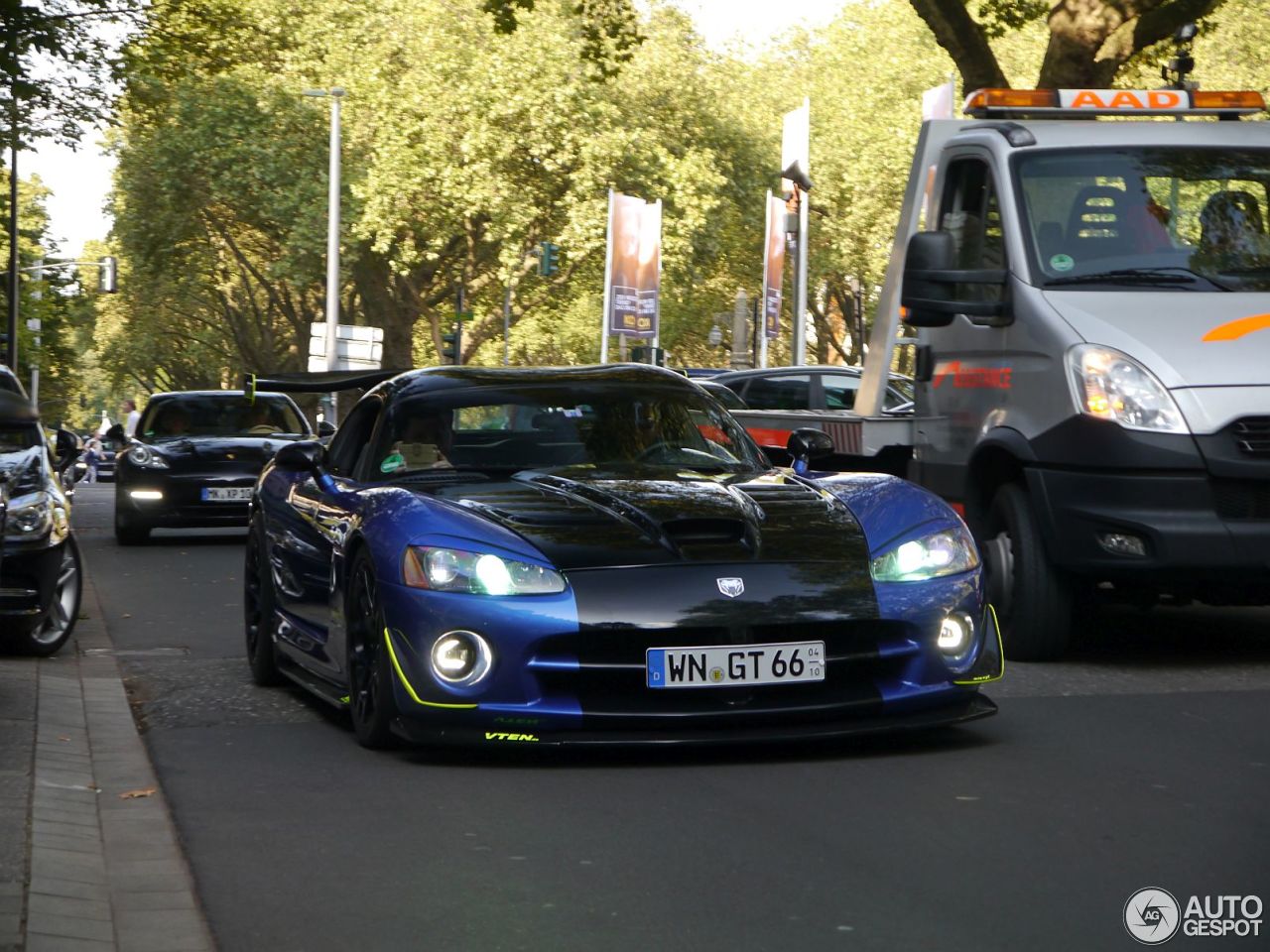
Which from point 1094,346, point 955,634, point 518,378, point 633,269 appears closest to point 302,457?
point 518,378

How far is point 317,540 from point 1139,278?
3.94 metres

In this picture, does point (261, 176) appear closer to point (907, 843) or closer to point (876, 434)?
point (876, 434)

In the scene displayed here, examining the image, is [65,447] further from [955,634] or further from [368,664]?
[955,634]

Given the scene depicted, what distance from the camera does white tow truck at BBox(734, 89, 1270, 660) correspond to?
30.2ft

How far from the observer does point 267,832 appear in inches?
240

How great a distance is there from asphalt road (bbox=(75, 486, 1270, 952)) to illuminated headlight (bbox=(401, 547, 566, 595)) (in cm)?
60

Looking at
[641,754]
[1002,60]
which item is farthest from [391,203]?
[641,754]

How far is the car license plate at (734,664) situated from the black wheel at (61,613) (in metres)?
4.98

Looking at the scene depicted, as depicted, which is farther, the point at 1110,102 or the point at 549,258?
the point at 549,258

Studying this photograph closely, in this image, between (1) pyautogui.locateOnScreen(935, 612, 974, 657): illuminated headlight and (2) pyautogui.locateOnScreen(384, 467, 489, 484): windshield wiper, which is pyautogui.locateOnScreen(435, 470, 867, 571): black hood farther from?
(1) pyautogui.locateOnScreen(935, 612, 974, 657): illuminated headlight

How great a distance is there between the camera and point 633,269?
1575 inches

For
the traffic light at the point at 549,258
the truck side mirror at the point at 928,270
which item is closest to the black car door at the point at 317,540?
the truck side mirror at the point at 928,270

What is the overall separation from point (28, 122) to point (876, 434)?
2578cm

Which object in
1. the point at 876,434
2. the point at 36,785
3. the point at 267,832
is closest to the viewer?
the point at 267,832
